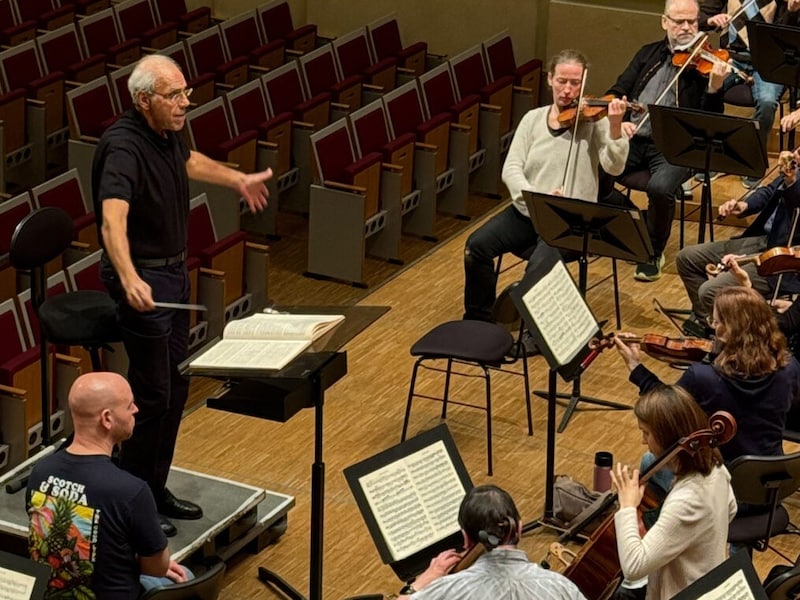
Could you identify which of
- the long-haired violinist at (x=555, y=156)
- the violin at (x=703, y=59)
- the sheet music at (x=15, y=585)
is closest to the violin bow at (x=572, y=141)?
the long-haired violinist at (x=555, y=156)

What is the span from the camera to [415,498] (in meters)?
3.75

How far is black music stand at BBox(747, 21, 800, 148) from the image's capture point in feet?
22.4

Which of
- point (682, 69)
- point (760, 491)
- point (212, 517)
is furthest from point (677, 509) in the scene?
point (682, 69)

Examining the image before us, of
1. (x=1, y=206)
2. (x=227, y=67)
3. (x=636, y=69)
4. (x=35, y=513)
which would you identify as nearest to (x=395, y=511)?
(x=35, y=513)

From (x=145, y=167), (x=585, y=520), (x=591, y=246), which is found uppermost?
(x=145, y=167)

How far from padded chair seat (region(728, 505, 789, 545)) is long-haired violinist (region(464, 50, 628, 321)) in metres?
2.01

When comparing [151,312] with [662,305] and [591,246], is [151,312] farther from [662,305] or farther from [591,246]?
[662,305]

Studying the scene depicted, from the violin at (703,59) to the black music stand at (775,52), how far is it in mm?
306

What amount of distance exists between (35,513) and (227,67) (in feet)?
17.5

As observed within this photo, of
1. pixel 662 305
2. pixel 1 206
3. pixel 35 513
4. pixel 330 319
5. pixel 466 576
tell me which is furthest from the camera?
pixel 662 305

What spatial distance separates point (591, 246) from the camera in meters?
5.47

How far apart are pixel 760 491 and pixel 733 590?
87cm

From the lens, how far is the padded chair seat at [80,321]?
14.5 ft

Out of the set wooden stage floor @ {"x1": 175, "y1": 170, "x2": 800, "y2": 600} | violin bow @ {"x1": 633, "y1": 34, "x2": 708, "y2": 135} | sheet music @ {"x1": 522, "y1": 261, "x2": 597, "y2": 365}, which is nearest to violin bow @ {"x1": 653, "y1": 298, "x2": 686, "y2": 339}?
wooden stage floor @ {"x1": 175, "y1": 170, "x2": 800, "y2": 600}
